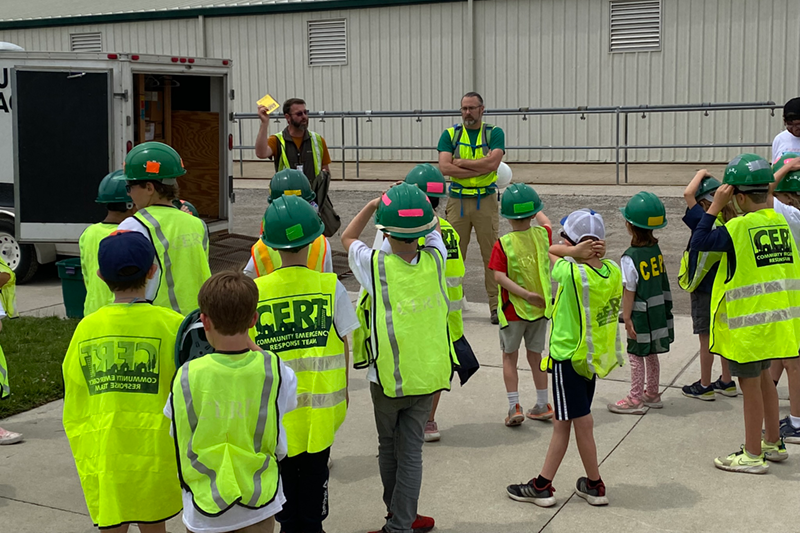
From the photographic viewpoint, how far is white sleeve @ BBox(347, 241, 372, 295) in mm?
4294

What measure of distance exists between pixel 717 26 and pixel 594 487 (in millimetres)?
15102

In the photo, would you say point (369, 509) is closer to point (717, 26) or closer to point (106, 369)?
point (106, 369)

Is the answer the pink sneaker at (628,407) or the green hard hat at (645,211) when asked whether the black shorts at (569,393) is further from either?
the pink sneaker at (628,407)

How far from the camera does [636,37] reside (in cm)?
1877

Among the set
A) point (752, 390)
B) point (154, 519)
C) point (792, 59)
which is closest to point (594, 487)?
point (752, 390)

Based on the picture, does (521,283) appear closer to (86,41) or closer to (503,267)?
(503,267)

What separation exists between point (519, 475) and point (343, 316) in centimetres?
181

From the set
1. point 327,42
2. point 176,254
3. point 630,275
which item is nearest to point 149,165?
point 176,254

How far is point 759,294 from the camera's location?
17.0 feet

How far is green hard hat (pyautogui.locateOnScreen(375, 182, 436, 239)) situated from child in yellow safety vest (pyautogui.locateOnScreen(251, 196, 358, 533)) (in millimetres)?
321

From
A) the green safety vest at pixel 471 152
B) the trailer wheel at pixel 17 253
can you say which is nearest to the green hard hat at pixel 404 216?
the green safety vest at pixel 471 152

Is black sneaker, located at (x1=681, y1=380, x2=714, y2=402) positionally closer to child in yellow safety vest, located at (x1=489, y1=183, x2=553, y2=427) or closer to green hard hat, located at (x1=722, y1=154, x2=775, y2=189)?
child in yellow safety vest, located at (x1=489, y1=183, x2=553, y2=427)

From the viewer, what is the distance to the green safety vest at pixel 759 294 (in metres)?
5.14

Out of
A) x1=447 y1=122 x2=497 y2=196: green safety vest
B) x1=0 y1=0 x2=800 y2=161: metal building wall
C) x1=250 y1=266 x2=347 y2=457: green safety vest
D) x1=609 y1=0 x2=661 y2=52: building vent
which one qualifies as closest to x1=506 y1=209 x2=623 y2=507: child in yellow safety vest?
x1=250 y1=266 x2=347 y2=457: green safety vest
